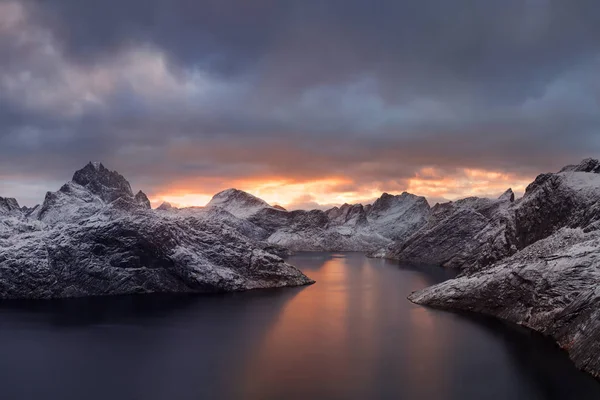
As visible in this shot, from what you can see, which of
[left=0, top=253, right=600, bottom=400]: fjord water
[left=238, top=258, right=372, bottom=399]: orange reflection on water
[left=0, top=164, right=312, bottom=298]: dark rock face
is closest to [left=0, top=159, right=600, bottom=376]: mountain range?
[left=0, top=164, right=312, bottom=298]: dark rock face

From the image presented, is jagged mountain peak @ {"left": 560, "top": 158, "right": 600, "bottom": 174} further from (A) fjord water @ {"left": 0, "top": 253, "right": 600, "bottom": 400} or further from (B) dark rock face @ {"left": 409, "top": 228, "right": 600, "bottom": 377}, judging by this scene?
(A) fjord water @ {"left": 0, "top": 253, "right": 600, "bottom": 400}

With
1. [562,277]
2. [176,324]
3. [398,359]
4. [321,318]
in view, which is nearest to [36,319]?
[176,324]

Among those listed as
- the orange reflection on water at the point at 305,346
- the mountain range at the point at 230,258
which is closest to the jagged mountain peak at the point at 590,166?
the mountain range at the point at 230,258

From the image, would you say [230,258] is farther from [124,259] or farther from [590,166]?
[590,166]

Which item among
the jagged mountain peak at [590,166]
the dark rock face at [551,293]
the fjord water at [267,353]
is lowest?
the fjord water at [267,353]

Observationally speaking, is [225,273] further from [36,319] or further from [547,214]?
[547,214]

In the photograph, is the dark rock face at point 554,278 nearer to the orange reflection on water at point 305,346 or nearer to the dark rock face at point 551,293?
the dark rock face at point 551,293
